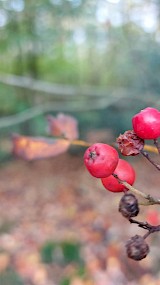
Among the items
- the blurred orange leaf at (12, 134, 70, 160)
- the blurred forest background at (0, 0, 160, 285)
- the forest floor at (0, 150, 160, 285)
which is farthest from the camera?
the blurred forest background at (0, 0, 160, 285)

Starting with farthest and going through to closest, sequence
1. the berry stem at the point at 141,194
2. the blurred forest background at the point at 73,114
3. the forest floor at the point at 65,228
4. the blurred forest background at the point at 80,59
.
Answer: the blurred forest background at the point at 80,59 < the blurred forest background at the point at 73,114 < the forest floor at the point at 65,228 < the berry stem at the point at 141,194

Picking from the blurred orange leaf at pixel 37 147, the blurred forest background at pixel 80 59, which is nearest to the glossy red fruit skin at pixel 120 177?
the blurred orange leaf at pixel 37 147

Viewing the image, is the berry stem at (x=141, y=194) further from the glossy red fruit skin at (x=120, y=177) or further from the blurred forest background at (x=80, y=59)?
the blurred forest background at (x=80, y=59)

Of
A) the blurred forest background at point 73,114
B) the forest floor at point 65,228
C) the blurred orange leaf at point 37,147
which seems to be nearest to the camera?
the blurred orange leaf at point 37,147

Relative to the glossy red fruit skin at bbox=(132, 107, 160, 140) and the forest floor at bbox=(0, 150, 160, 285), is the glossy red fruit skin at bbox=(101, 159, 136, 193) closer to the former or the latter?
the glossy red fruit skin at bbox=(132, 107, 160, 140)

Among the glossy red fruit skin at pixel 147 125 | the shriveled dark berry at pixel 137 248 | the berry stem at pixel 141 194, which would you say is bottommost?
the shriveled dark berry at pixel 137 248

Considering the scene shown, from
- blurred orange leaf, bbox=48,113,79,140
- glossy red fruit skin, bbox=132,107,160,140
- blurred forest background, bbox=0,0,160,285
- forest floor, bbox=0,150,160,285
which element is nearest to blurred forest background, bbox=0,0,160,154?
blurred forest background, bbox=0,0,160,285

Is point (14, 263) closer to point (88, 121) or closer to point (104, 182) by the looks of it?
point (88, 121)
